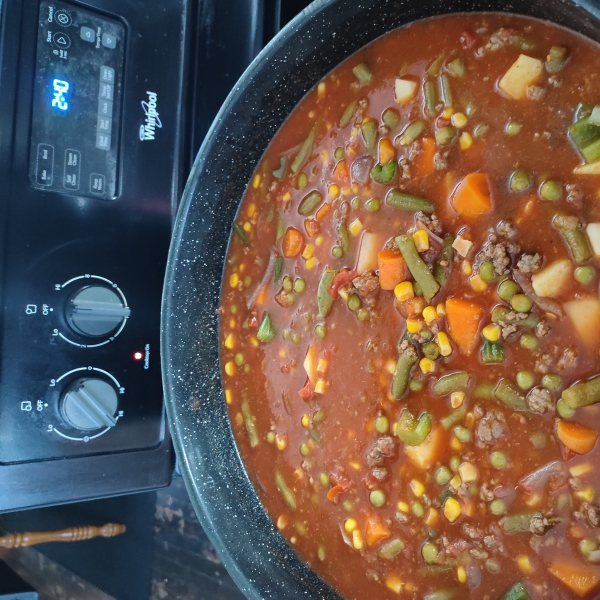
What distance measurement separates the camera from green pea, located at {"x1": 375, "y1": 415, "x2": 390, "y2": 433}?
1.71 metres

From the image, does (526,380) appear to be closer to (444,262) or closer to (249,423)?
(444,262)

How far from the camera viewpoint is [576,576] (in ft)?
4.70

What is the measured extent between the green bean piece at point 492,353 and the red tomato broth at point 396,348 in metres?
0.02

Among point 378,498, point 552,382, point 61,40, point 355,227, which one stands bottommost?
point 378,498

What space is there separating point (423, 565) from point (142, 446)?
0.91 m

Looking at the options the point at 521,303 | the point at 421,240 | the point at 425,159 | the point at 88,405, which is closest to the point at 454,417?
the point at 521,303

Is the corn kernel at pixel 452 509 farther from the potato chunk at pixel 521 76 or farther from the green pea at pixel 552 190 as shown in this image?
the potato chunk at pixel 521 76

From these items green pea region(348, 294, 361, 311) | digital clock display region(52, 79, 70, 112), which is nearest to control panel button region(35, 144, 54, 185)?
digital clock display region(52, 79, 70, 112)

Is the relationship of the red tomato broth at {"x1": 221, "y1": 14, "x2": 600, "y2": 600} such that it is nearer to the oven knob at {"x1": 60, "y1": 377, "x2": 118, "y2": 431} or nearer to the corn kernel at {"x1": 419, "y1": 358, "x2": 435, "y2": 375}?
the corn kernel at {"x1": 419, "y1": 358, "x2": 435, "y2": 375}

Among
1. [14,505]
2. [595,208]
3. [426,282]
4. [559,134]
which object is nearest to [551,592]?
[426,282]

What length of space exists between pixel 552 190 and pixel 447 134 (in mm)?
301

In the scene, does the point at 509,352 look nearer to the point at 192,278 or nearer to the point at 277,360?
the point at 277,360

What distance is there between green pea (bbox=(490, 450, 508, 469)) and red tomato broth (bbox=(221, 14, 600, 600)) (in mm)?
12

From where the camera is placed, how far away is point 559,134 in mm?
1394
